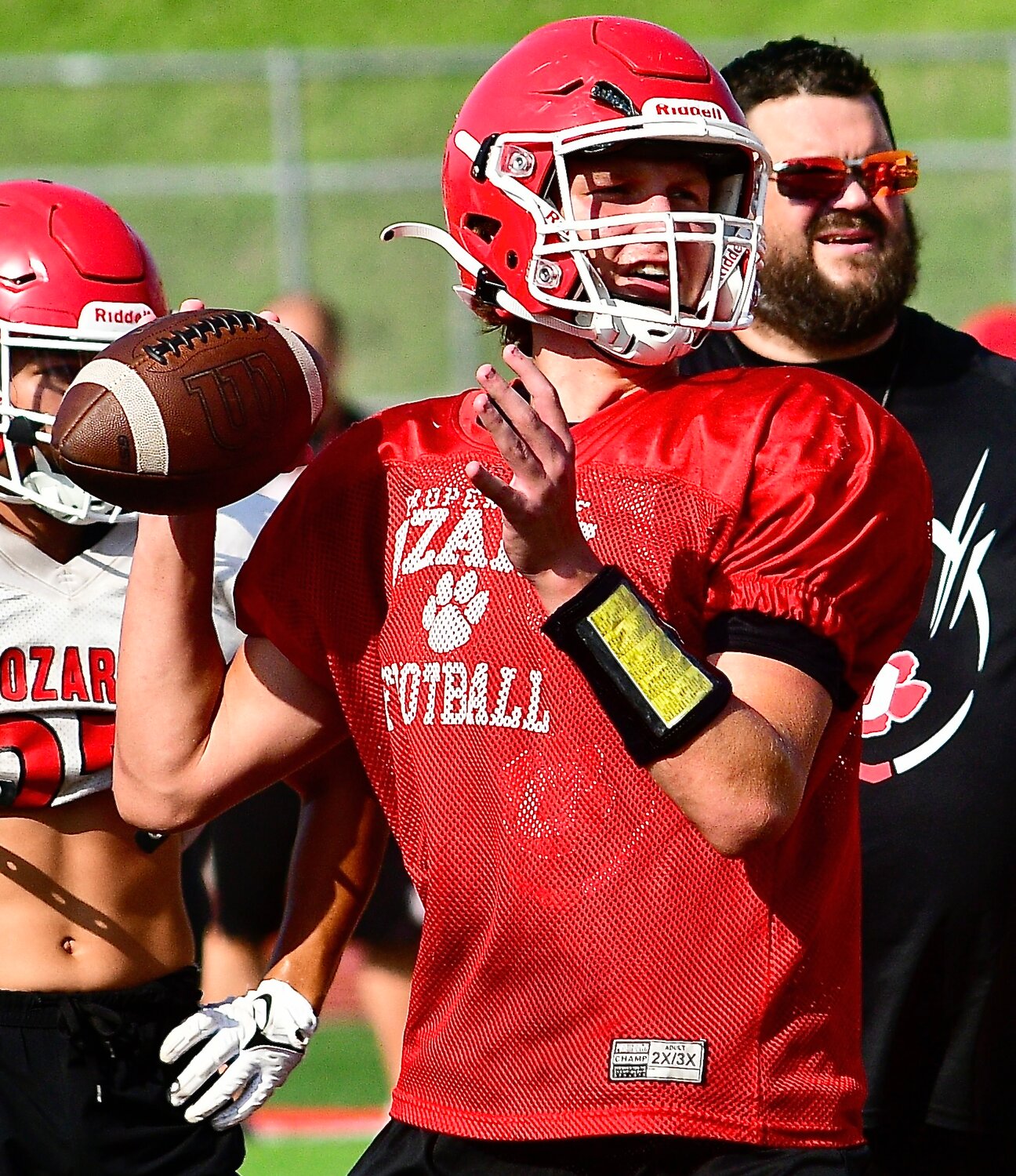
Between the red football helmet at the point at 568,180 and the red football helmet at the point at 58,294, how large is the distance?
83 centimetres

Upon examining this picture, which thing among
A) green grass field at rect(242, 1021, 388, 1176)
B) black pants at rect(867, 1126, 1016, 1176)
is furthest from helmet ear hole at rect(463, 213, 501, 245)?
green grass field at rect(242, 1021, 388, 1176)

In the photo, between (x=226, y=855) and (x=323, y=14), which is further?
(x=323, y=14)

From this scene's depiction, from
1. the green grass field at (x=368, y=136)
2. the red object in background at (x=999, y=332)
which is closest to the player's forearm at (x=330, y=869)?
the red object in background at (x=999, y=332)

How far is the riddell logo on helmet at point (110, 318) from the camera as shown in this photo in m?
3.26

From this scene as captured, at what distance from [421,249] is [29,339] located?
995 centimetres

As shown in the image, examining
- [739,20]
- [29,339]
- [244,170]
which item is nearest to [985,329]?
[29,339]

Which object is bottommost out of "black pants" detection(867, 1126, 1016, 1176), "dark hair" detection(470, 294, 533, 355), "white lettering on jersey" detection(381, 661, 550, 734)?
"black pants" detection(867, 1126, 1016, 1176)

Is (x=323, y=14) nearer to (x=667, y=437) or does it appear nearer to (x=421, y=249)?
(x=421, y=249)

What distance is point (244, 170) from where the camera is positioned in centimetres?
1131

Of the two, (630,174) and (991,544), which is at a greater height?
(630,174)

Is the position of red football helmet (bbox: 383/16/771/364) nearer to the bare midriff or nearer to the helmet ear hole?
the helmet ear hole

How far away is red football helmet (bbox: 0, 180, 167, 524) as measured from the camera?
123 inches

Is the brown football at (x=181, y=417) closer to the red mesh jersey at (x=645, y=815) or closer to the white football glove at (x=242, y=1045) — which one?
the red mesh jersey at (x=645, y=815)

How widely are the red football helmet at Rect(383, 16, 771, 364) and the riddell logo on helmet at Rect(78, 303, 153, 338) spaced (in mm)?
831
